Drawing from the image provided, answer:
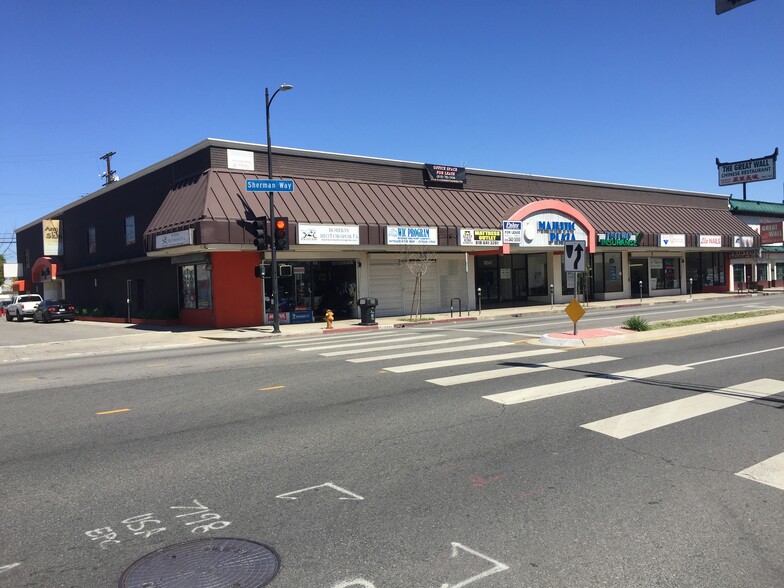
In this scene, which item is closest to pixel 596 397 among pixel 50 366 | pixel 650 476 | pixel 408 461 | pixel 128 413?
pixel 650 476

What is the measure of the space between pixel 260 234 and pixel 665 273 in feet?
103

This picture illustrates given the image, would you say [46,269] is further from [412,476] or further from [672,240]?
[412,476]

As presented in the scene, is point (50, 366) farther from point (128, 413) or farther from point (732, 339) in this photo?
point (732, 339)

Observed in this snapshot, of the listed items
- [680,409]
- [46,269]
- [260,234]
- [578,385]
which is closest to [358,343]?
[260,234]

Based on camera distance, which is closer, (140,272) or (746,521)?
(746,521)

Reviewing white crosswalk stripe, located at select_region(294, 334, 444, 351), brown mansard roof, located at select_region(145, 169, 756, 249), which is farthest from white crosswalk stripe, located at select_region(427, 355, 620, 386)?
brown mansard roof, located at select_region(145, 169, 756, 249)

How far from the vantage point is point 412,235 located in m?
26.8

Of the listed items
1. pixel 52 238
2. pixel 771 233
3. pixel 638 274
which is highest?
pixel 52 238

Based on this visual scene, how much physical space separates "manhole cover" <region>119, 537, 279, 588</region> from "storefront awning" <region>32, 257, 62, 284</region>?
47067 millimetres

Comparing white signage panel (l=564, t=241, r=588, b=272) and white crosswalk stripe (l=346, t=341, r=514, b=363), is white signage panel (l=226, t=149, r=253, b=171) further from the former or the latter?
white signage panel (l=564, t=241, r=588, b=272)

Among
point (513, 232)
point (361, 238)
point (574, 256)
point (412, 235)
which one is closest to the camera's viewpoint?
point (574, 256)

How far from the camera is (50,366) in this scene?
47.0ft

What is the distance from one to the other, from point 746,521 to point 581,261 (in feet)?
36.3

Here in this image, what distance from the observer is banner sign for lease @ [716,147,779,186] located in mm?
52031
